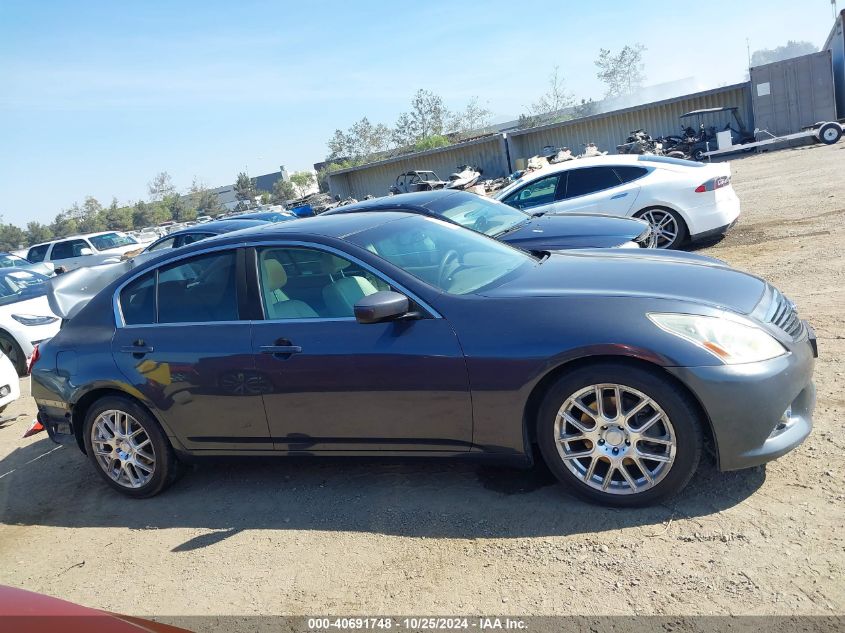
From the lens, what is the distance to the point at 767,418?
3.34 metres

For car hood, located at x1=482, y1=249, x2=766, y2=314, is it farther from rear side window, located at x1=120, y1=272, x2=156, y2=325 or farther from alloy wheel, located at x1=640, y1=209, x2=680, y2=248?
→ alloy wheel, located at x1=640, y1=209, x2=680, y2=248

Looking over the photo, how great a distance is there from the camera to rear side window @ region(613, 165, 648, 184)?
9766 millimetres

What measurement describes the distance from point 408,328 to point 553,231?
408cm

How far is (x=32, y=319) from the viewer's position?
33.1 ft

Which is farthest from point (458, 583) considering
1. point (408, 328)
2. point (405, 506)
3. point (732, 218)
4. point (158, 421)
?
point (732, 218)

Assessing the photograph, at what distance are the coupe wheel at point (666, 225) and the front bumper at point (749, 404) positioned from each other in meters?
6.54

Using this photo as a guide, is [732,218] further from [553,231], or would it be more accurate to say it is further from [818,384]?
[818,384]

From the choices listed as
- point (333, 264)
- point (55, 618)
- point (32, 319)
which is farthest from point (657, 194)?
point (55, 618)

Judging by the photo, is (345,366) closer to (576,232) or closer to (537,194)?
(576,232)

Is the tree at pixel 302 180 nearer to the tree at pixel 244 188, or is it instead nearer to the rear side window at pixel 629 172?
the tree at pixel 244 188

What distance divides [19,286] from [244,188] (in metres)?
74.8

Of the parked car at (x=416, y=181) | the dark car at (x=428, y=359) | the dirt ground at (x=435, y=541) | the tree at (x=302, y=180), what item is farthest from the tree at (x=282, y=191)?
the dirt ground at (x=435, y=541)

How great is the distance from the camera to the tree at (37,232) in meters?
67.2

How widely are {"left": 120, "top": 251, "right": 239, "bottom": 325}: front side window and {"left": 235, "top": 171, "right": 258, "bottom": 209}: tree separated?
7817 centimetres
